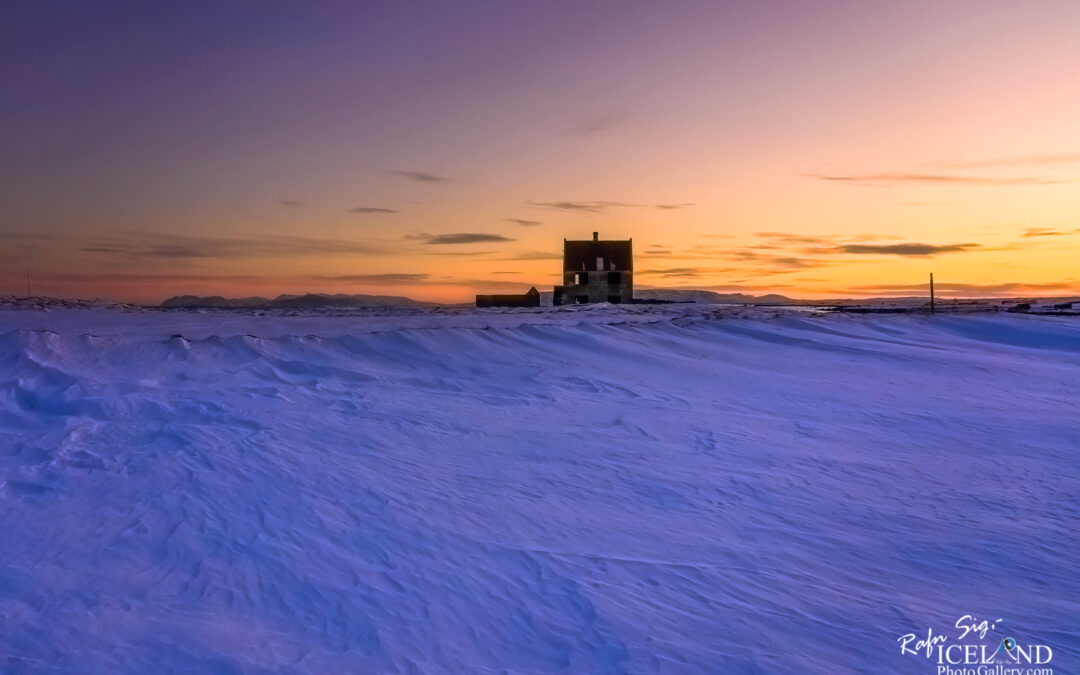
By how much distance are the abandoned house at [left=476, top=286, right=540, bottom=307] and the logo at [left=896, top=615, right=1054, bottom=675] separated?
101 ft

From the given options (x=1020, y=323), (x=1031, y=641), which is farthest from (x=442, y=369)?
(x=1020, y=323)

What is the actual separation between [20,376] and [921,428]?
355 inches

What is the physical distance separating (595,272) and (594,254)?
35.8 inches

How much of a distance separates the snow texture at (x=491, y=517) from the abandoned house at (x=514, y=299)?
82.0ft

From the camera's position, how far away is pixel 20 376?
22.8 feet

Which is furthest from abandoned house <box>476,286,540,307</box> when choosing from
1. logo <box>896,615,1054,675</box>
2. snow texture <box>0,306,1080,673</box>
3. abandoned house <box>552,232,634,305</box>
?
logo <box>896,615,1054,675</box>

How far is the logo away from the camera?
133 inches

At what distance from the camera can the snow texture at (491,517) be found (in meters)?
3.42

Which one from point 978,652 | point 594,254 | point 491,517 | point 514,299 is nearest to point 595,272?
point 594,254

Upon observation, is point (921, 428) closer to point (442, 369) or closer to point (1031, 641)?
point (1031, 641)

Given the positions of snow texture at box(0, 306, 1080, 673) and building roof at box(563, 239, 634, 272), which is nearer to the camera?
snow texture at box(0, 306, 1080, 673)

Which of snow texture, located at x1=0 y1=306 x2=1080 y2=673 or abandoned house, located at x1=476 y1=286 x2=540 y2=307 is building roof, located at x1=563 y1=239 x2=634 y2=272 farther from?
snow texture, located at x1=0 y1=306 x2=1080 y2=673

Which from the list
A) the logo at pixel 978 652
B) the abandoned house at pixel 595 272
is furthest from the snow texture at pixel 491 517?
the abandoned house at pixel 595 272

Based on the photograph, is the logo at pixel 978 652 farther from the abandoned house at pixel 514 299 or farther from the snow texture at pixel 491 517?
the abandoned house at pixel 514 299
